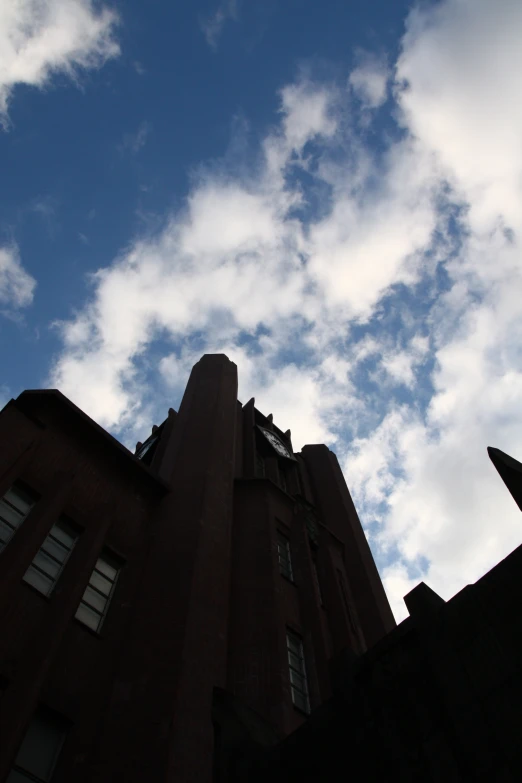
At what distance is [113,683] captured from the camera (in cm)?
1109

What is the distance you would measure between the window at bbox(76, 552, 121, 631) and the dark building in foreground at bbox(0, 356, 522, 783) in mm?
44

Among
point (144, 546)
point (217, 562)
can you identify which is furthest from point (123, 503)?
point (217, 562)

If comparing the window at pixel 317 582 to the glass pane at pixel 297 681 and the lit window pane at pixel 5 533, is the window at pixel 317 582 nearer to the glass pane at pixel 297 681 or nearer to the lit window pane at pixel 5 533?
the glass pane at pixel 297 681

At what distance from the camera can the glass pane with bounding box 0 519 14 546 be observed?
11370 mm

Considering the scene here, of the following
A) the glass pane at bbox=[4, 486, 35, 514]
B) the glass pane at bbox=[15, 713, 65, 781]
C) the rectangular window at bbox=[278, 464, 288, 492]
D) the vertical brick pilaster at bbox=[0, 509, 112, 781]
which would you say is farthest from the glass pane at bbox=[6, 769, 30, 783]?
the rectangular window at bbox=[278, 464, 288, 492]

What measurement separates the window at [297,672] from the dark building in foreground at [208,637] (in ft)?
0.22

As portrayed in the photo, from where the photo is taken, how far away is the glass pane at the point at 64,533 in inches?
510

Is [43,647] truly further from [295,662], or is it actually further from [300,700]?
[295,662]

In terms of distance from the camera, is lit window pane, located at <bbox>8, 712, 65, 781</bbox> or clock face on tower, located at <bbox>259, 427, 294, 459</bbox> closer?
lit window pane, located at <bbox>8, 712, 65, 781</bbox>

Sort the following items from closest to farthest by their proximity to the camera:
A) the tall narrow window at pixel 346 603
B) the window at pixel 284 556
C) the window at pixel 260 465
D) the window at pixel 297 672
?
the window at pixel 297 672
the window at pixel 284 556
the tall narrow window at pixel 346 603
the window at pixel 260 465

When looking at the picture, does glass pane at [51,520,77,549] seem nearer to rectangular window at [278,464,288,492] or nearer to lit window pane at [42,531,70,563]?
lit window pane at [42,531,70,563]

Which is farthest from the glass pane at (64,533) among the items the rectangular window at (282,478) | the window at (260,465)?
the rectangular window at (282,478)

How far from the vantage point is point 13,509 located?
12156 mm

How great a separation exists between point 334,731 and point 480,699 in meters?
2.11
